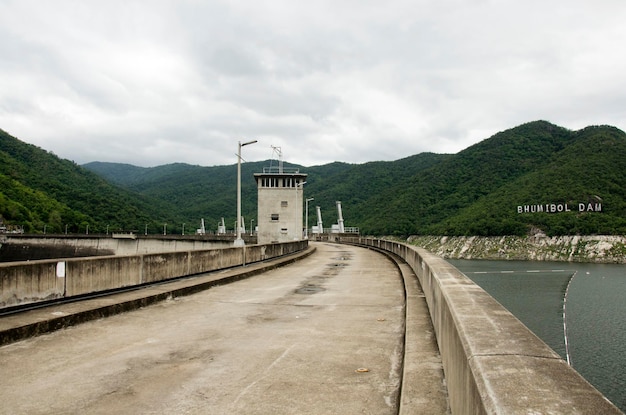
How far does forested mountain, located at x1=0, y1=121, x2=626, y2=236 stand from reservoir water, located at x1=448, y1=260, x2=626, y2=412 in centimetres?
4664

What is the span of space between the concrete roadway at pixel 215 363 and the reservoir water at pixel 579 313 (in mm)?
19626

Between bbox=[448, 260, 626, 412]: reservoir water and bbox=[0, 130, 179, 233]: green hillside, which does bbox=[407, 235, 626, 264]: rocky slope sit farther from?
bbox=[0, 130, 179, 233]: green hillside

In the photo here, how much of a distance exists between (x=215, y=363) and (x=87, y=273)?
16.9 feet

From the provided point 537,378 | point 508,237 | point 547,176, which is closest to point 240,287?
point 537,378

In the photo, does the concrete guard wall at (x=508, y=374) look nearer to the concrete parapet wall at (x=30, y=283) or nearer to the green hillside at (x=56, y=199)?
the concrete parapet wall at (x=30, y=283)

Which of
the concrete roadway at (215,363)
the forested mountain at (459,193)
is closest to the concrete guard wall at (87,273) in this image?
the concrete roadway at (215,363)

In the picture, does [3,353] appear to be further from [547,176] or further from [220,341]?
[547,176]

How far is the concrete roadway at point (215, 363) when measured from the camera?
4.49 meters

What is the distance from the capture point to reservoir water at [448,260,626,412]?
2541cm

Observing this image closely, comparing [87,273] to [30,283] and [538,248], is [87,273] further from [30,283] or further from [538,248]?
[538,248]

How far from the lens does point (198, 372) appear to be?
5461 millimetres

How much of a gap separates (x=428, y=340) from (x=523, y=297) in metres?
46.5

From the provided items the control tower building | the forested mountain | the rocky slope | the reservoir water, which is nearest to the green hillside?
the forested mountain

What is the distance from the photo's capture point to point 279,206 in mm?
47812
